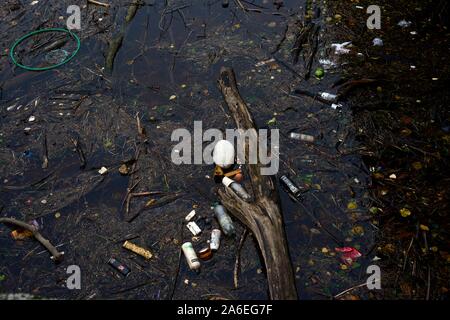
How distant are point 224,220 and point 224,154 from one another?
734 mm

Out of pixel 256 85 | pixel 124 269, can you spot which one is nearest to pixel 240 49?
pixel 256 85

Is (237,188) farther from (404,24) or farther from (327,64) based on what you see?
(404,24)

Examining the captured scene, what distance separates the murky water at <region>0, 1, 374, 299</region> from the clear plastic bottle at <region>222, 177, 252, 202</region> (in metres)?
0.19

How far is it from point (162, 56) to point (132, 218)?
2.76 m

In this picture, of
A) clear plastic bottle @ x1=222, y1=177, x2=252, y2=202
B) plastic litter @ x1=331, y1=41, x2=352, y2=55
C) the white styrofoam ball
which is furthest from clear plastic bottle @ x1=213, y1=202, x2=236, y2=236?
plastic litter @ x1=331, y1=41, x2=352, y2=55

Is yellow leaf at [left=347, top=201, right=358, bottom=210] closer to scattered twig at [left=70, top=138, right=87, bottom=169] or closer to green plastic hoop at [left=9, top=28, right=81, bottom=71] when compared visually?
scattered twig at [left=70, top=138, right=87, bottom=169]

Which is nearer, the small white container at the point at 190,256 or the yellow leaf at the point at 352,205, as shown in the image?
the small white container at the point at 190,256

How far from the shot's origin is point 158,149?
4.28 m

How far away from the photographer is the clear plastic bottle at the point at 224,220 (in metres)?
3.44

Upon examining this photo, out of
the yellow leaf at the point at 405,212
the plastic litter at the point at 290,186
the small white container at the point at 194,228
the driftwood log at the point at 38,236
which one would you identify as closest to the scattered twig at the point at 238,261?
the small white container at the point at 194,228

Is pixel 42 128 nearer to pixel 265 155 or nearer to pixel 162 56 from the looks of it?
pixel 162 56

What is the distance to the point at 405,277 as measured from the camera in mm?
3047

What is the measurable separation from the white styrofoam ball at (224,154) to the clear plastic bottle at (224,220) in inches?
18.7

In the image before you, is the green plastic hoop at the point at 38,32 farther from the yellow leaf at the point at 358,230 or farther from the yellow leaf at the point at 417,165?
the yellow leaf at the point at 417,165
